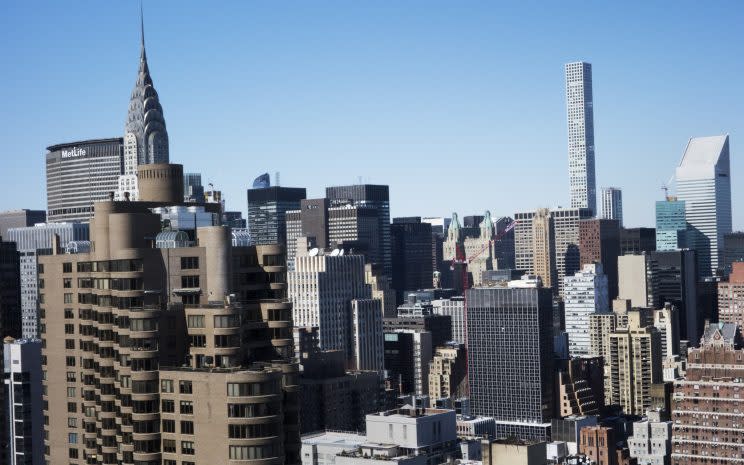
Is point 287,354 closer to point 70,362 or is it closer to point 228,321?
point 228,321

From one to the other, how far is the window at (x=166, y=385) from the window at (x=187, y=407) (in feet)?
4.80

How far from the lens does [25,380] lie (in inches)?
5960

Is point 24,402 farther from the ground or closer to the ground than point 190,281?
closer to the ground

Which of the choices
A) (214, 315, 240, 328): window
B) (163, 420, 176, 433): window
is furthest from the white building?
(214, 315, 240, 328): window

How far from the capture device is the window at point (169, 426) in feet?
259

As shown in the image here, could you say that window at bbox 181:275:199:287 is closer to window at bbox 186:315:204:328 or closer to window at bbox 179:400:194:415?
window at bbox 186:315:204:328

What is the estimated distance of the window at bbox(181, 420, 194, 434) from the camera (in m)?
77.8

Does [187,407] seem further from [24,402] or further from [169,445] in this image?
[24,402]

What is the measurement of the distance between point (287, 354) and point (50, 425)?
23938 mm

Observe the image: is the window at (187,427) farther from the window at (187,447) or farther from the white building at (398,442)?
the white building at (398,442)

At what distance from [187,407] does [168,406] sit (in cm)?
175

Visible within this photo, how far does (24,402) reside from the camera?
492 ft

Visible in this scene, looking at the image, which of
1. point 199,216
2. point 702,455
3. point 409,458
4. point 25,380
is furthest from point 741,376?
point 199,216

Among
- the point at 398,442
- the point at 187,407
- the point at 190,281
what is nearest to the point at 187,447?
the point at 187,407
